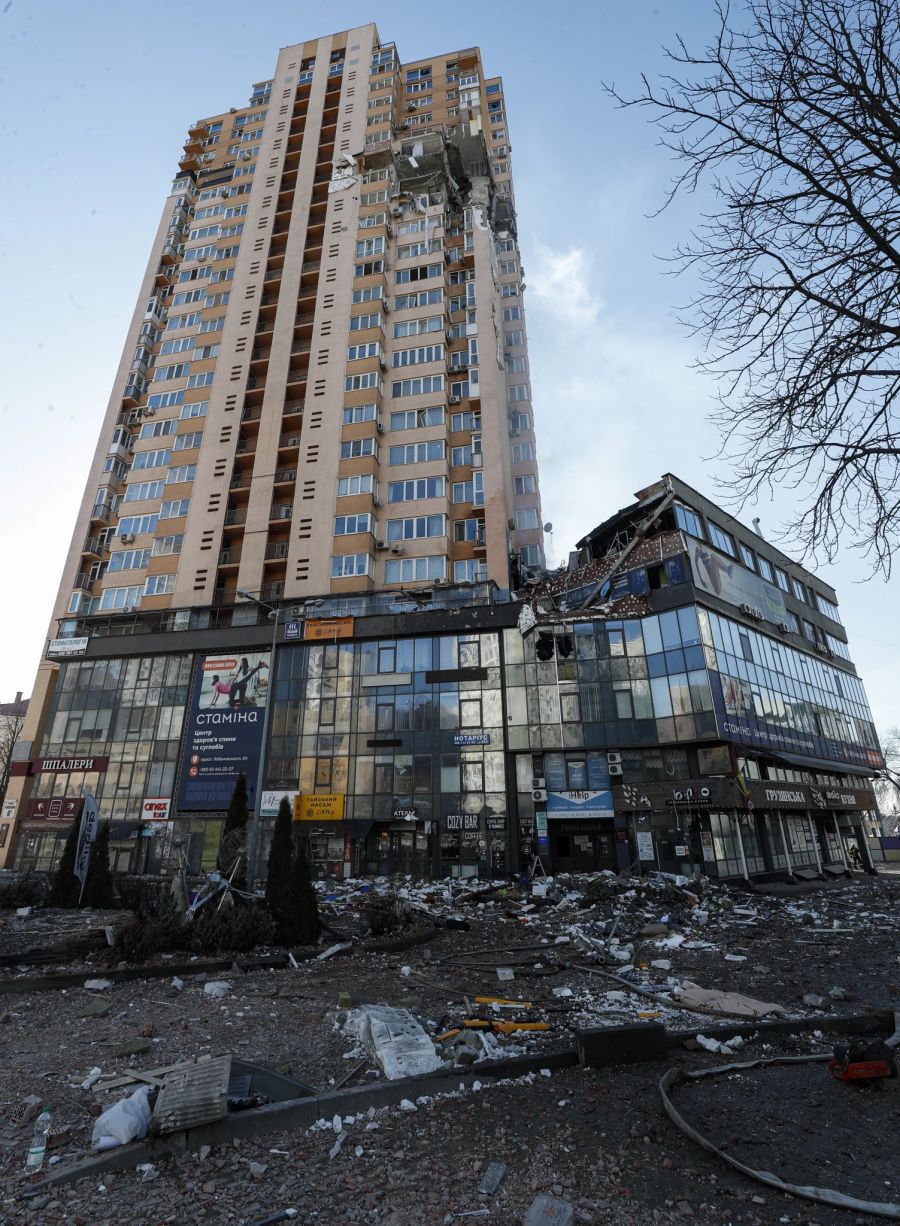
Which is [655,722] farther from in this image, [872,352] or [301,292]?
[301,292]

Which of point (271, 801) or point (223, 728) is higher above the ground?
point (223, 728)

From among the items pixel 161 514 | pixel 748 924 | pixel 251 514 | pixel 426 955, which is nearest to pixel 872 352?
pixel 426 955

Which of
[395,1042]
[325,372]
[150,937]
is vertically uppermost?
[325,372]

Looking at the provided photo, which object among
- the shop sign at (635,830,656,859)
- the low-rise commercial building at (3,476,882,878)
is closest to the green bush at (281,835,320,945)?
the low-rise commercial building at (3,476,882,878)

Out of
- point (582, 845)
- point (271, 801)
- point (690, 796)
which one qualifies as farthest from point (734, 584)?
point (271, 801)

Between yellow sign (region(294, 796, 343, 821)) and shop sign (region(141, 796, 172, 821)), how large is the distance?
23.0ft

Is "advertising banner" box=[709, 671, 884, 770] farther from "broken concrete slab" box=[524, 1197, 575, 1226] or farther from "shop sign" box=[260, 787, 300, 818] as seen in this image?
"broken concrete slab" box=[524, 1197, 575, 1226]

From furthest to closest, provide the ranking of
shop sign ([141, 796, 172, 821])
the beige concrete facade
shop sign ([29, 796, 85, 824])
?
the beige concrete facade → shop sign ([29, 796, 85, 824]) → shop sign ([141, 796, 172, 821])

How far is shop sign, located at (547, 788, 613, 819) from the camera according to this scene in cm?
2795

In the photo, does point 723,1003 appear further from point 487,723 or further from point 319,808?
point 319,808

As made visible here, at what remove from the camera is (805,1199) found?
4.12m

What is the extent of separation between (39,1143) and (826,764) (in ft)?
127

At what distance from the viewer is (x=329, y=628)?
3344 cm

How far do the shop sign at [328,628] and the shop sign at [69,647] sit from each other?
1369 centimetres
